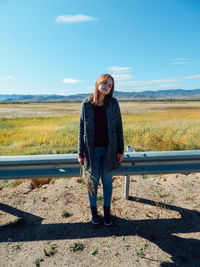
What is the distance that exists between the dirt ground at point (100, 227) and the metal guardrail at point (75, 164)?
0.66 meters

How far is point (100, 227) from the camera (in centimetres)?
300

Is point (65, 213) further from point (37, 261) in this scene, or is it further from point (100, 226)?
point (37, 261)

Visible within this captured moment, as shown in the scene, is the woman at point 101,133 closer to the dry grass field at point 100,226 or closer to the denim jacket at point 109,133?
the denim jacket at point 109,133

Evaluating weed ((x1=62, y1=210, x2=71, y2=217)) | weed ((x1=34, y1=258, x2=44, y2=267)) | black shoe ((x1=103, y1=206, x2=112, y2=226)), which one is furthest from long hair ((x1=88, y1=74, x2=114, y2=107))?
weed ((x1=34, y1=258, x2=44, y2=267))

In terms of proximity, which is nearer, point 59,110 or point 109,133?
point 109,133

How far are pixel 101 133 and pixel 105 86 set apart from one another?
2.00 feet

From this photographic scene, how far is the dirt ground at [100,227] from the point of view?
247 centimetres

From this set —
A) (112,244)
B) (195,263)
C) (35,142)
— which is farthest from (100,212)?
(35,142)

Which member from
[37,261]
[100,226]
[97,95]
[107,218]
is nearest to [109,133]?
[97,95]

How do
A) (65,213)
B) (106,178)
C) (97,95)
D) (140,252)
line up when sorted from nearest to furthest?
1. (140,252)
2. (97,95)
3. (106,178)
4. (65,213)

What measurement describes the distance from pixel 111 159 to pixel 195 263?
148 cm

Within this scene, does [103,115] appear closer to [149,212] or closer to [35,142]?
[149,212]

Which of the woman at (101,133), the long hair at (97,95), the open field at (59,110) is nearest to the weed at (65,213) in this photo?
the woman at (101,133)

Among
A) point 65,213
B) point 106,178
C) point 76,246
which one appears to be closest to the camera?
point 76,246
